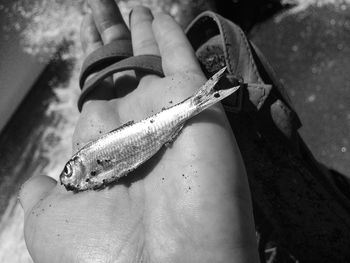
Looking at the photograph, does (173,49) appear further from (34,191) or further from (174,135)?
(34,191)

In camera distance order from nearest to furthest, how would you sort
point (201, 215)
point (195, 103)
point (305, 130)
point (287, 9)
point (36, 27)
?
point (201, 215) → point (195, 103) → point (305, 130) → point (287, 9) → point (36, 27)

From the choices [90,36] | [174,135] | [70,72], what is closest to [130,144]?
[174,135]

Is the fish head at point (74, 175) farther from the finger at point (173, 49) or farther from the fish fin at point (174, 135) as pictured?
the finger at point (173, 49)

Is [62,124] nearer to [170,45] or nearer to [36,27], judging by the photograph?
[36,27]

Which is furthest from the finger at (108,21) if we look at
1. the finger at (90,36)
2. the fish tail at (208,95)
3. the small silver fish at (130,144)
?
the fish tail at (208,95)

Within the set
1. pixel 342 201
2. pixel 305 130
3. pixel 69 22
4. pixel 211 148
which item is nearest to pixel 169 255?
pixel 211 148

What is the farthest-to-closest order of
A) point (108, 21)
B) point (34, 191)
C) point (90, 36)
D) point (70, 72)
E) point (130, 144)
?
point (70, 72) → point (90, 36) → point (108, 21) → point (34, 191) → point (130, 144)

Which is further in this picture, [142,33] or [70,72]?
[70,72]
